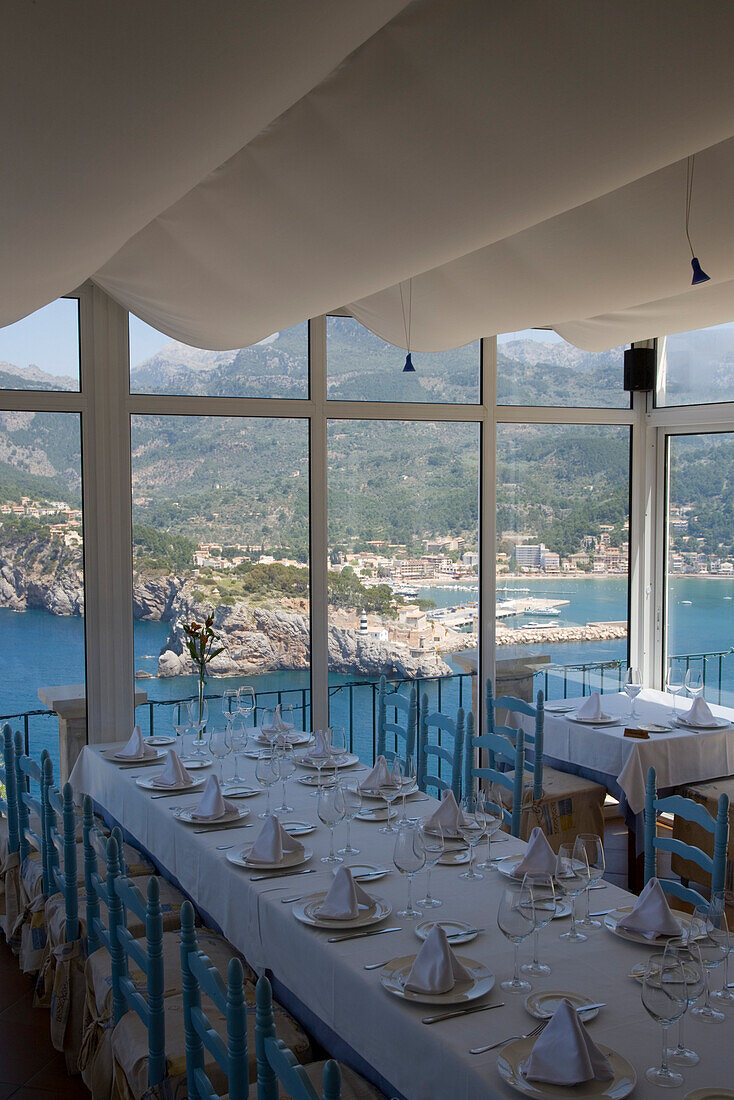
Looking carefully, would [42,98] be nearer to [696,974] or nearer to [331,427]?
[696,974]

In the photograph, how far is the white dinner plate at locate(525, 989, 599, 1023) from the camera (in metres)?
2.00

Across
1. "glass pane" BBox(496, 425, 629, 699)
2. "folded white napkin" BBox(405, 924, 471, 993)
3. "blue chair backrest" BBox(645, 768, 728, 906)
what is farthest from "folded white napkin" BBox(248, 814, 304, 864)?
"glass pane" BBox(496, 425, 629, 699)

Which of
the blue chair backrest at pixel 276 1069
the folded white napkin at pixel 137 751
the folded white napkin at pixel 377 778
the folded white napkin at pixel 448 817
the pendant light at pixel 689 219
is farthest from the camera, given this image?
the folded white napkin at pixel 137 751

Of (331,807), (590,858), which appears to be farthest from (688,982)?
(331,807)

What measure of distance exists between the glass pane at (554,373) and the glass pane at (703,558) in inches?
23.1

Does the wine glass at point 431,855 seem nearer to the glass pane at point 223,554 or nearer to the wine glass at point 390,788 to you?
the wine glass at point 390,788

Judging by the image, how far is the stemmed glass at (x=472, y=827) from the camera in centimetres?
282

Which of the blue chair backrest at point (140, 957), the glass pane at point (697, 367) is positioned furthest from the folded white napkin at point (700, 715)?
the blue chair backrest at point (140, 957)

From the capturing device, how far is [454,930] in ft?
7.97

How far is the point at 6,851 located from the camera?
13.1ft

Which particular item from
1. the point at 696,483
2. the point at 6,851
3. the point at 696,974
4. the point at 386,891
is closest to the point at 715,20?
the point at 696,974

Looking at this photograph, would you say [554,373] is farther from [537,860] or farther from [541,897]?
[541,897]

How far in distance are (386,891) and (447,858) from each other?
32 centimetres

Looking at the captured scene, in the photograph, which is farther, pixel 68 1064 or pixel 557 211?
pixel 68 1064
